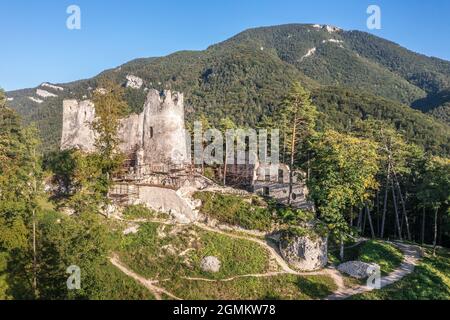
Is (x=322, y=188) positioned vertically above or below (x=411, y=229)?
above

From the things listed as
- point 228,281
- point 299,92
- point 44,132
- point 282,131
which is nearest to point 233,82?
point 44,132

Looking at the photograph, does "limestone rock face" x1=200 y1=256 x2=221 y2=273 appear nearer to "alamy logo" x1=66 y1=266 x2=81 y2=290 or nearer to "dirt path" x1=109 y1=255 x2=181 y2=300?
"dirt path" x1=109 y1=255 x2=181 y2=300

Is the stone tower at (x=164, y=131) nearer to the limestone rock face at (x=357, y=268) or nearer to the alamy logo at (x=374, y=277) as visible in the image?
the limestone rock face at (x=357, y=268)

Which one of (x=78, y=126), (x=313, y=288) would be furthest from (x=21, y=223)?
(x=313, y=288)

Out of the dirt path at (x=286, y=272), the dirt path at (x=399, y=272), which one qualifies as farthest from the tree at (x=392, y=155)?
the dirt path at (x=286, y=272)

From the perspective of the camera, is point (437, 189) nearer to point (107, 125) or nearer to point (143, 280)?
point (143, 280)

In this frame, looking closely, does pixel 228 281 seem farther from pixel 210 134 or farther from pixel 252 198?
pixel 210 134
